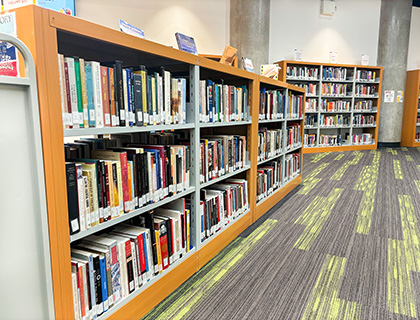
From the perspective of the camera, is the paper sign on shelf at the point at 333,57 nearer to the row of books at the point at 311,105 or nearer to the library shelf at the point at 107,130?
the row of books at the point at 311,105

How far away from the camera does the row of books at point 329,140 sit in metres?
7.69

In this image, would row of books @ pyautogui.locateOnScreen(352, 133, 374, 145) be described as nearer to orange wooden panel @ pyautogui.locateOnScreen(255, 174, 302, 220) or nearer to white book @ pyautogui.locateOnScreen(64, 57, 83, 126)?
orange wooden panel @ pyautogui.locateOnScreen(255, 174, 302, 220)

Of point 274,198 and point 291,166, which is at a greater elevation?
point 291,166

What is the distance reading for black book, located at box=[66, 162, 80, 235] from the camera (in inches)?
43.8

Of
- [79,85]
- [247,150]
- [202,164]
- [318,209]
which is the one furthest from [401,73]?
[79,85]

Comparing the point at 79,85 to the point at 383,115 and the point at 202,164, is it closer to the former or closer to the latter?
the point at 202,164

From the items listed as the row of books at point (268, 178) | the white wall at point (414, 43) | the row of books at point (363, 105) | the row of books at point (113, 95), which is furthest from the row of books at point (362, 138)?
the row of books at point (113, 95)

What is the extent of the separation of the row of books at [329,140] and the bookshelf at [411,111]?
7.10 feet

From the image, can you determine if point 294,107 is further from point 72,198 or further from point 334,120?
point 334,120

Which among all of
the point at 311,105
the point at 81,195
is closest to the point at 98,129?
the point at 81,195

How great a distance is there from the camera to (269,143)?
10.4ft

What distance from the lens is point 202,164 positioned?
2014mm

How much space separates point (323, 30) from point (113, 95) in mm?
8052

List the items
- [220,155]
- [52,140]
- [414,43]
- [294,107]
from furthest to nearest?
1. [414,43]
2. [294,107]
3. [220,155]
4. [52,140]
